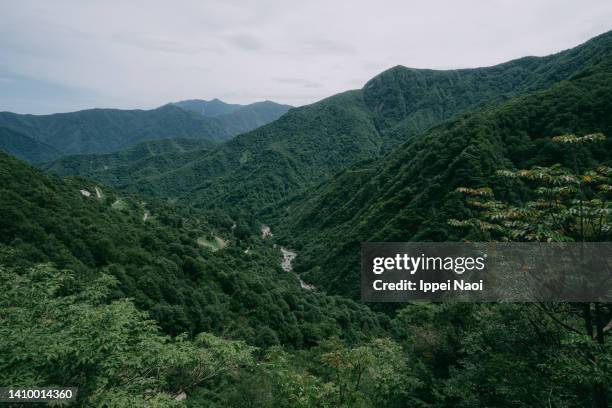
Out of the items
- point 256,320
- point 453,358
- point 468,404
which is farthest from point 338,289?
point 468,404

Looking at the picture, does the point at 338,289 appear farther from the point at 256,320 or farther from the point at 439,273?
the point at 439,273

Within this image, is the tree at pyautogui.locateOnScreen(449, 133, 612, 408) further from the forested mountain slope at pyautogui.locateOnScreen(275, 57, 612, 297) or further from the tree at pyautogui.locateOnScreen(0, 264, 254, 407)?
the forested mountain slope at pyautogui.locateOnScreen(275, 57, 612, 297)

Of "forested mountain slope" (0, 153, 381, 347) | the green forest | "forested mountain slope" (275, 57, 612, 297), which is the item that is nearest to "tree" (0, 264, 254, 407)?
the green forest

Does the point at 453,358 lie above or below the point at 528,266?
below

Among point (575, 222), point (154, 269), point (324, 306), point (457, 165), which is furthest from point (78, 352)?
point (457, 165)

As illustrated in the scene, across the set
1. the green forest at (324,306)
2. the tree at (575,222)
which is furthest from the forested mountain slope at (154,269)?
the tree at (575,222)

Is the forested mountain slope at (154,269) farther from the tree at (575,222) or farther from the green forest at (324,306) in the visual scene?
the tree at (575,222)
